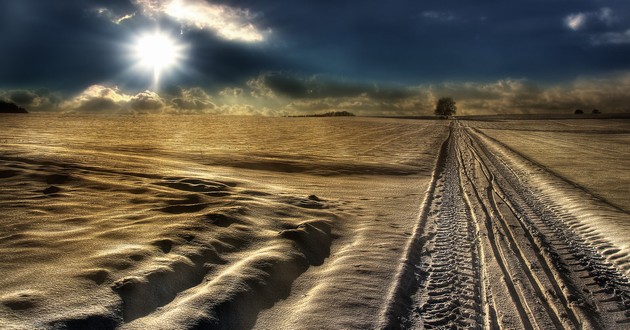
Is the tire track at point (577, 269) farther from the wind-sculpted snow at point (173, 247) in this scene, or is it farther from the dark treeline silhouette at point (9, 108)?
the dark treeline silhouette at point (9, 108)

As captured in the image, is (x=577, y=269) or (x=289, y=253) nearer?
(x=577, y=269)

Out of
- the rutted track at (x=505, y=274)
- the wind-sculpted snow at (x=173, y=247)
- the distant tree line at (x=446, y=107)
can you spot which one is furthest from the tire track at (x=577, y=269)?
the distant tree line at (x=446, y=107)

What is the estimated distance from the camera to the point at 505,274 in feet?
16.9

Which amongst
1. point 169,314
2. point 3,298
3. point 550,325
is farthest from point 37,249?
point 550,325

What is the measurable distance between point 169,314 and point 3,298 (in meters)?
1.38

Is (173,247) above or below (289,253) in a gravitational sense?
above

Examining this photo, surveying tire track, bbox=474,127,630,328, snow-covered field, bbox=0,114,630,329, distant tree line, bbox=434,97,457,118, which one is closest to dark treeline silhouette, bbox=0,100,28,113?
snow-covered field, bbox=0,114,630,329

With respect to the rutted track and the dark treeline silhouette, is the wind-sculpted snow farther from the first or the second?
the dark treeline silhouette

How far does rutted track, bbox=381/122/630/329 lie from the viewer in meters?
4.16

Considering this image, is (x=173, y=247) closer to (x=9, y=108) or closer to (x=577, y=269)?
(x=577, y=269)

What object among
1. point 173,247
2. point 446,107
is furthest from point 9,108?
point 446,107

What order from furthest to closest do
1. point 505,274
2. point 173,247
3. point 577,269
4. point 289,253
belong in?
point 289,253, point 577,269, point 173,247, point 505,274

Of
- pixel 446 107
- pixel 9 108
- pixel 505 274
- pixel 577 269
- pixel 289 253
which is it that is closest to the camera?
pixel 505 274

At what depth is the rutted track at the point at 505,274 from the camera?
4.16m
